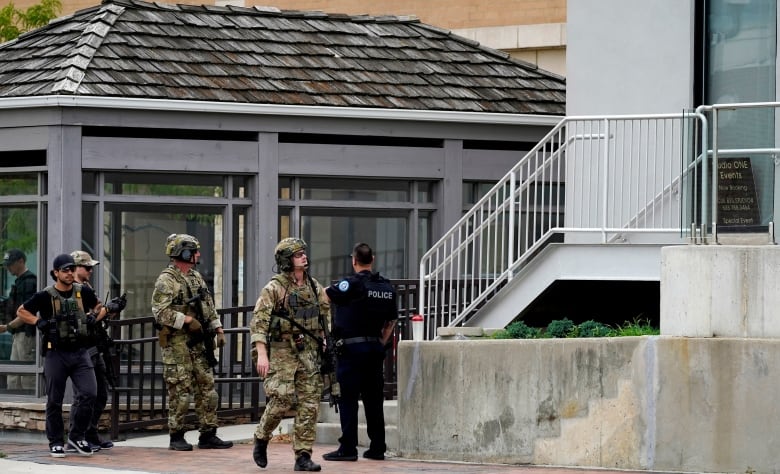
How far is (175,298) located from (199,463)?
1.56 m

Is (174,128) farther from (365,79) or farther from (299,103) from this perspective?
(365,79)

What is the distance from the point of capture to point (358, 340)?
13258mm

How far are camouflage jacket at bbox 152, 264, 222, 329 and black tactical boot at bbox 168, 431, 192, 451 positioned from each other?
101 cm

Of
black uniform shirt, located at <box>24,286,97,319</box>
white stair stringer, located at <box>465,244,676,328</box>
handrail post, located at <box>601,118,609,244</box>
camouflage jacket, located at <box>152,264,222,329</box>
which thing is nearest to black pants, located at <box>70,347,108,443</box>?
black uniform shirt, located at <box>24,286,97,319</box>

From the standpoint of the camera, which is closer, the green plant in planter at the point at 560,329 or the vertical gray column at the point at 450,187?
the green plant in planter at the point at 560,329

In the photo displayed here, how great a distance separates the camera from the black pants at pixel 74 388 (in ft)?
45.5

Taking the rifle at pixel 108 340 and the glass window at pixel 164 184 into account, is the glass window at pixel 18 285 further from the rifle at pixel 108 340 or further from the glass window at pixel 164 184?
the rifle at pixel 108 340

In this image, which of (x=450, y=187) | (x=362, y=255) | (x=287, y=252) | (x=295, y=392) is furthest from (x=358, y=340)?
(x=450, y=187)

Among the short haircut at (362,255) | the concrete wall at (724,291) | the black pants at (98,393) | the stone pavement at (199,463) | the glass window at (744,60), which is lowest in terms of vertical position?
the stone pavement at (199,463)

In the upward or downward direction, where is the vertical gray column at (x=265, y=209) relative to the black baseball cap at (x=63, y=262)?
upward

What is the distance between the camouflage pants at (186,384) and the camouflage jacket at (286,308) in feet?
5.31

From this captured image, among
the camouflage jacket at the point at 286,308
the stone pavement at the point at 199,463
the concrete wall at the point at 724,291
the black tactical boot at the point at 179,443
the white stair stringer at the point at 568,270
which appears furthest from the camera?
the black tactical boot at the point at 179,443

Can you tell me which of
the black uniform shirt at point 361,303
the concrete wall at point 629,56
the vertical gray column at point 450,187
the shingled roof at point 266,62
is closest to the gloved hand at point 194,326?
the black uniform shirt at point 361,303

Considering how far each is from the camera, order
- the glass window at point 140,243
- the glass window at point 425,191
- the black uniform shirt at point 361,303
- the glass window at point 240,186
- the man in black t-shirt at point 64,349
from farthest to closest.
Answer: the glass window at point 425,191 < the glass window at point 240,186 < the glass window at point 140,243 < the man in black t-shirt at point 64,349 < the black uniform shirt at point 361,303
